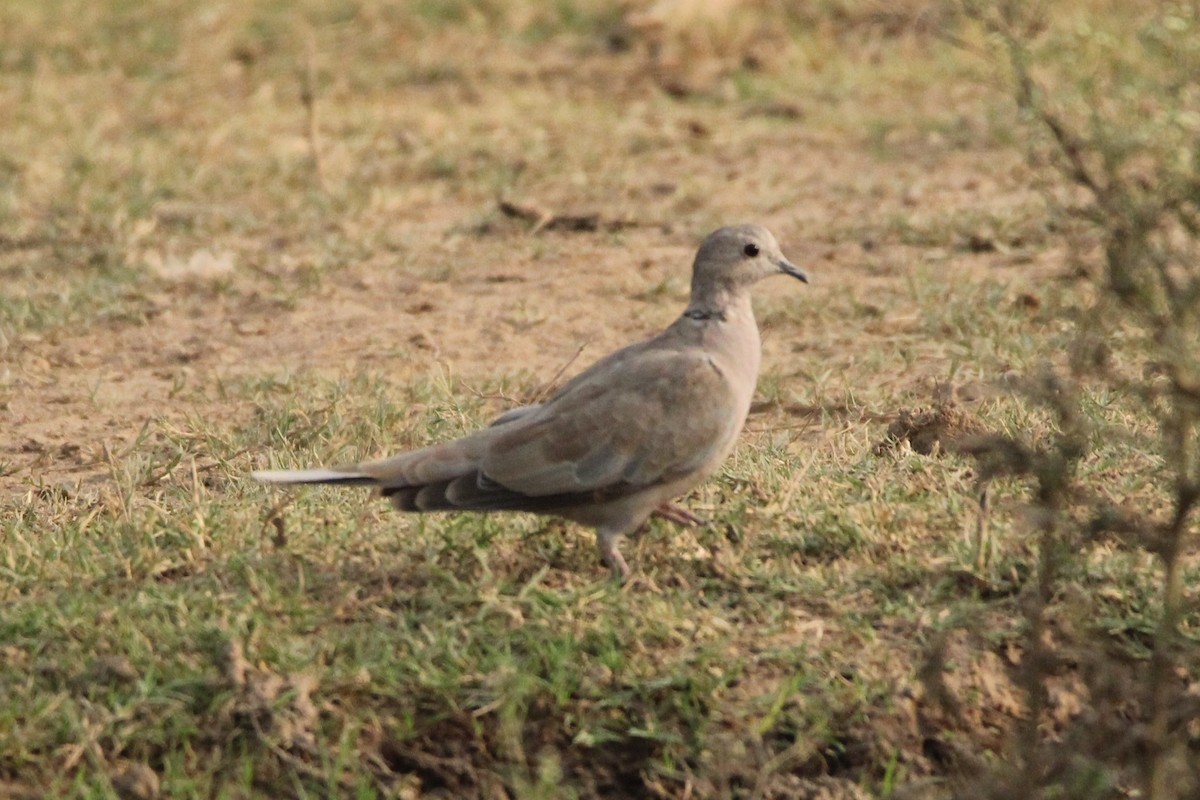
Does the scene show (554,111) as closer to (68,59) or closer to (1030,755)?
(68,59)

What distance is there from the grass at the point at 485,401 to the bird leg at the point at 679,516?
0.04 m

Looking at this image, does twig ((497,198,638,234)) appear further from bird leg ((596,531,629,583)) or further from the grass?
bird leg ((596,531,629,583))

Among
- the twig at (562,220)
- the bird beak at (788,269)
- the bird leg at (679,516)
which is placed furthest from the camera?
the twig at (562,220)

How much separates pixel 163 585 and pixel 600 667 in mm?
1084

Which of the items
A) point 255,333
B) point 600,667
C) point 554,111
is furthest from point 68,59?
point 600,667

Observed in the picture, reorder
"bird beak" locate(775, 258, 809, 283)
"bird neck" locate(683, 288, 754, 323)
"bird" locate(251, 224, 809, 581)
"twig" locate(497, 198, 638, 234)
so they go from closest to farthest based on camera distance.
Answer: "bird" locate(251, 224, 809, 581) < "bird neck" locate(683, 288, 754, 323) < "bird beak" locate(775, 258, 809, 283) < "twig" locate(497, 198, 638, 234)

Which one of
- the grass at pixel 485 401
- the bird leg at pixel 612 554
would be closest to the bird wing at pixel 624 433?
the bird leg at pixel 612 554

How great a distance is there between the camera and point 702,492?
4855 mm

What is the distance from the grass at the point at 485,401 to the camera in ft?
13.0

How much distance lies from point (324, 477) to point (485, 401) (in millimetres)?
1578

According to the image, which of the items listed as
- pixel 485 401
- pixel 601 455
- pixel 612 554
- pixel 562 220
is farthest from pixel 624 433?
pixel 562 220

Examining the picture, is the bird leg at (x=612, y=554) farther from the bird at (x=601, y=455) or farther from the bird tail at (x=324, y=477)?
the bird tail at (x=324, y=477)

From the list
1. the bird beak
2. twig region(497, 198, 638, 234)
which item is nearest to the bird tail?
the bird beak

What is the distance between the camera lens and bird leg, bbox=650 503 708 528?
453 cm
